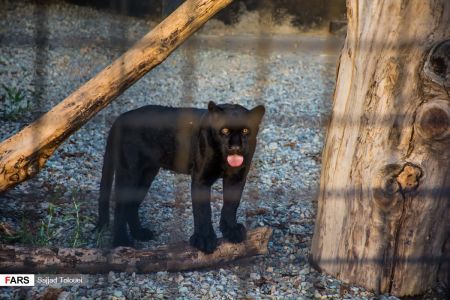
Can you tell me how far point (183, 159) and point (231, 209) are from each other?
0.25 meters

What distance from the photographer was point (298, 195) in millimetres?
3479

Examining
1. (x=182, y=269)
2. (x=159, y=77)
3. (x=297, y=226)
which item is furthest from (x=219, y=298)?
(x=159, y=77)

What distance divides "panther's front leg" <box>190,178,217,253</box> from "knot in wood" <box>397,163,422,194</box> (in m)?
0.65

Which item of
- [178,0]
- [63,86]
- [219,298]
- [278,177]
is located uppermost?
[178,0]

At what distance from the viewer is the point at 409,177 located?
2426 mm

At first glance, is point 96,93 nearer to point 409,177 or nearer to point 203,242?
point 203,242

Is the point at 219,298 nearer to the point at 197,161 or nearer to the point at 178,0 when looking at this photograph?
the point at 197,161

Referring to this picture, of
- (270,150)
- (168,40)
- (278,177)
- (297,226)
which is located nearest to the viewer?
(168,40)

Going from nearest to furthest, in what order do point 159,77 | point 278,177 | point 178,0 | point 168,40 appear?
1. point 168,40
2. point 278,177
3. point 178,0
4. point 159,77

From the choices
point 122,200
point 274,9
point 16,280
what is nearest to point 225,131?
point 122,200

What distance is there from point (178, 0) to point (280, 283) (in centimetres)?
231

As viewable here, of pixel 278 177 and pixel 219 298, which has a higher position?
pixel 278 177

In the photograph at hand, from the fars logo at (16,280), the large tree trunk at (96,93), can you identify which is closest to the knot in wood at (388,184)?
the large tree trunk at (96,93)

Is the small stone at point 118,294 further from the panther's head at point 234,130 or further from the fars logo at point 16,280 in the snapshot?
the panther's head at point 234,130
